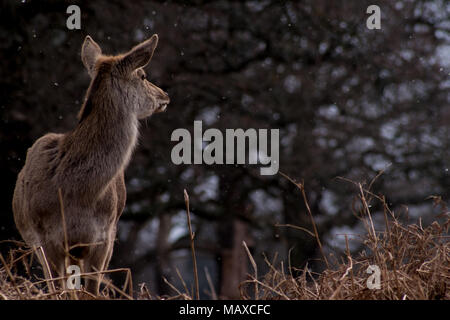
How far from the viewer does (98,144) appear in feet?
15.2

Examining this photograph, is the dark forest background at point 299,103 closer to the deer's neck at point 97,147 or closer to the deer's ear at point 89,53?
the deer's ear at point 89,53

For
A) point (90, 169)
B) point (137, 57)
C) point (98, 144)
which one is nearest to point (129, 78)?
point (137, 57)

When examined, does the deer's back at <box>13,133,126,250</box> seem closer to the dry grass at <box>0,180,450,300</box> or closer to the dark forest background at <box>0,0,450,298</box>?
the dry grass at <box>0,180,450,300</box>

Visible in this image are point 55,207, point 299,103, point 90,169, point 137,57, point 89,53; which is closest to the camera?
point 55,207

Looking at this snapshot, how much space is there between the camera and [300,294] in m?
2.78

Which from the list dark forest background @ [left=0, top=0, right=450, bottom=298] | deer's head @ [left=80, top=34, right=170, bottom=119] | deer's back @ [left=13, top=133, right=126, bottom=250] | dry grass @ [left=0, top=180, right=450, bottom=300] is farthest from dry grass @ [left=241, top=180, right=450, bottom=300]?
dark forest background @ [left=0, top=0, right=450, bottom=298]

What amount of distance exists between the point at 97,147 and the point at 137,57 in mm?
791

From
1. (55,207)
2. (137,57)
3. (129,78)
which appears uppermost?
(137,57)

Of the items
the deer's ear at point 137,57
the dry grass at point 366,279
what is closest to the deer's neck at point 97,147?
the deer's ear at point 137,57

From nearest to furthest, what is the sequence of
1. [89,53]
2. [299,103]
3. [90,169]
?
[90,169], [89,53], [299,103]

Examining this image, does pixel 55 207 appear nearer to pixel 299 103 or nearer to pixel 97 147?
pixel 97 147
